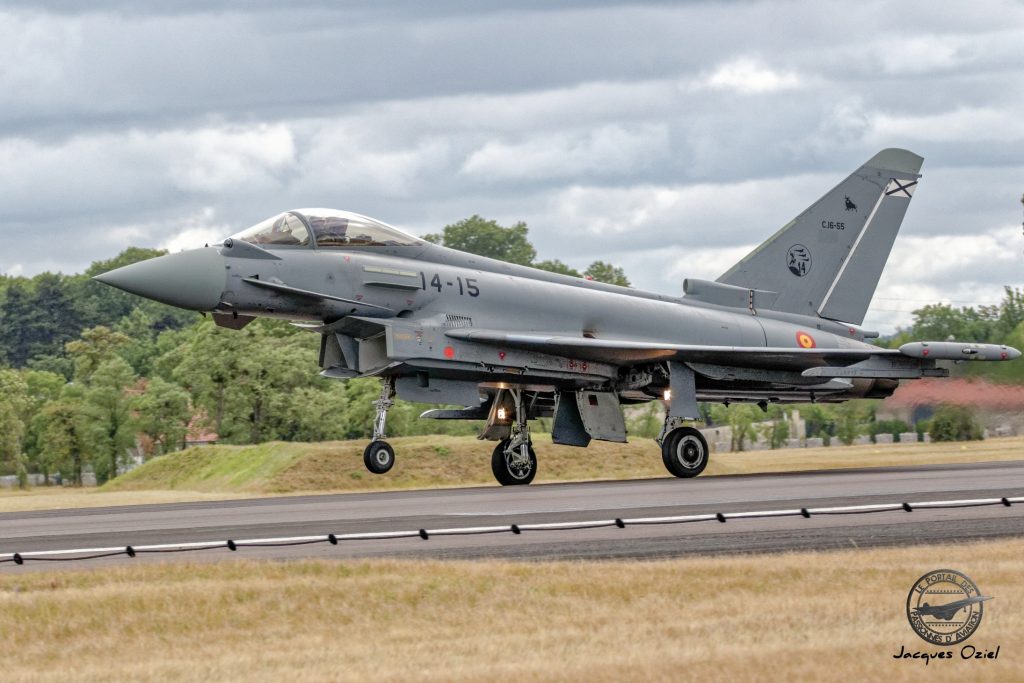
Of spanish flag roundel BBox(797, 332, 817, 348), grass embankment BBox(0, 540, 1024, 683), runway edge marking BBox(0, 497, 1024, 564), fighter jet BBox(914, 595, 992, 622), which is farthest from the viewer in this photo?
spanish flag roundel BBox(797, 332, 817, 348)

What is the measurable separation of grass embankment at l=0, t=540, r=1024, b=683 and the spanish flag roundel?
13741 millimetres

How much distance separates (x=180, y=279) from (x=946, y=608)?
13.8 metres

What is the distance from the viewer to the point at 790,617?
361 inches

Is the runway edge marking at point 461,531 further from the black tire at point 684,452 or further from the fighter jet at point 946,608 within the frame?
the black tire at point 684,452

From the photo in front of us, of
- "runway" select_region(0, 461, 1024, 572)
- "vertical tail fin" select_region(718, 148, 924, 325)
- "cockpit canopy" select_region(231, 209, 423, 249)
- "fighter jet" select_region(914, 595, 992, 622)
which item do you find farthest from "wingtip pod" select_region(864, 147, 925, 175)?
"fighter jet" select_region(914, 595, 992, 622)

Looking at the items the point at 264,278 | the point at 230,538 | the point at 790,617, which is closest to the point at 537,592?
the point at 790,617

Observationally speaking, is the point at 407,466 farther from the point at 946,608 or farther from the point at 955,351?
the point at 946,608

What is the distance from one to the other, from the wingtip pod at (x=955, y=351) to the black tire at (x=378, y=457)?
8.21m

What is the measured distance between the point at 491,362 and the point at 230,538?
8.63m

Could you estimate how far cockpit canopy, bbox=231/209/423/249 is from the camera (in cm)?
2133

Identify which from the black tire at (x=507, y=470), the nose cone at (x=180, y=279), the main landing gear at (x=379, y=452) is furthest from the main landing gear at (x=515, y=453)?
the nose cone at (x=180, y=279)

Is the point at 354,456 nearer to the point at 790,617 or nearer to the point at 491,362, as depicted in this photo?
the point at 491,362

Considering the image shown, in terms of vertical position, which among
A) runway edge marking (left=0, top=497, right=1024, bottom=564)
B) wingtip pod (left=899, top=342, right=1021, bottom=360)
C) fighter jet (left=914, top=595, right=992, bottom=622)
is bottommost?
fighter jet (left=914, top=595, right=992, bottom=622)

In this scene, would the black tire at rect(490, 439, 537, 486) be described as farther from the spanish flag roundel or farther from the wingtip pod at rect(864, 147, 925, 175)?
the wingtip pod at rect(864, 147, 925, 175)
